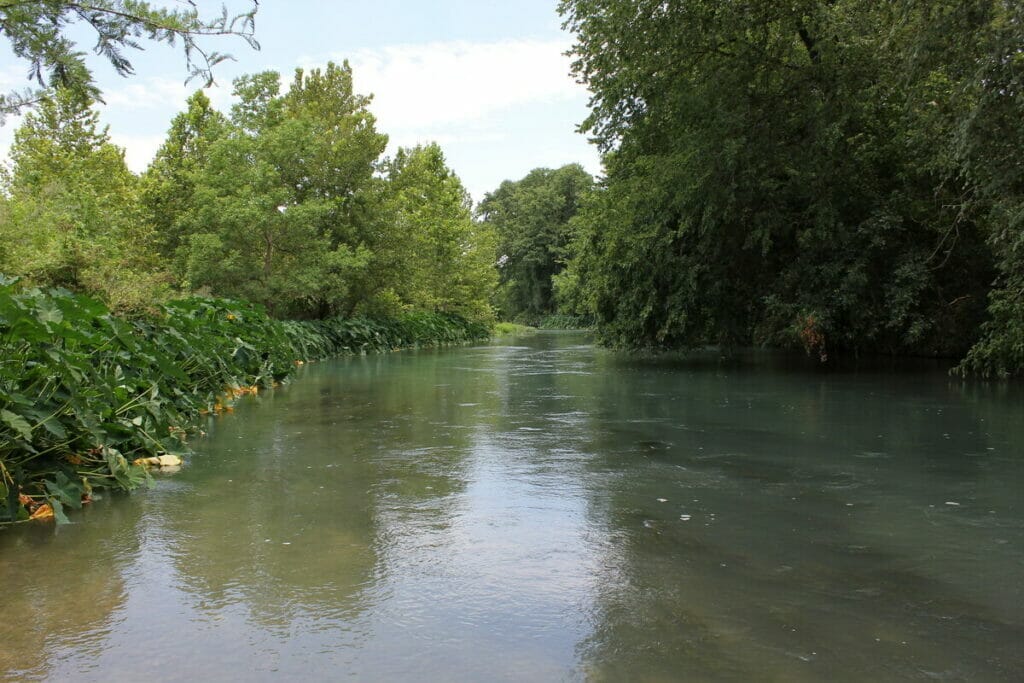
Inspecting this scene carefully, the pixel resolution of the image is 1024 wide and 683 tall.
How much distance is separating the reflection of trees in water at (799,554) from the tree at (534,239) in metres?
56.5

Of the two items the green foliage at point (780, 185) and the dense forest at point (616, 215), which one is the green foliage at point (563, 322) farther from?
the green foliage at point (780, 185)

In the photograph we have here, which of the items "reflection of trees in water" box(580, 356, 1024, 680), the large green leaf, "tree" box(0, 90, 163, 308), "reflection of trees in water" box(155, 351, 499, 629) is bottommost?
"reflection of trees in water" box(580, 356, 1024, 680)

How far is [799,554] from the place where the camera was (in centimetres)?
432

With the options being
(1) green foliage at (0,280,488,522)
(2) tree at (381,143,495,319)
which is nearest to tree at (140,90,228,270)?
(2) tree at (381,143,495,319)

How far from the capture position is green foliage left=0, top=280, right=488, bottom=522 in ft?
16.6

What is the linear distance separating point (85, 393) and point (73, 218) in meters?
10.7

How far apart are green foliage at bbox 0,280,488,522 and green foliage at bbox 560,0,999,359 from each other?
32.6ft

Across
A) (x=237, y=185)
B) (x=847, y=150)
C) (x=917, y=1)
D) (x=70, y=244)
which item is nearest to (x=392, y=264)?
(x=237, y=185)

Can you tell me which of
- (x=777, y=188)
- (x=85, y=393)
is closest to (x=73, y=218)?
(x=85, y=393)

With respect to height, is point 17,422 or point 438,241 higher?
point 438,241

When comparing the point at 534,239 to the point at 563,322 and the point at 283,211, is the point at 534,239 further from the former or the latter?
the point at 283,211

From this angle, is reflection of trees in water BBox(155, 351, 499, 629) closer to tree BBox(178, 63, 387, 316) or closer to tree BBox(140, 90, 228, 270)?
tree BBox(178, 63, 387, 316)

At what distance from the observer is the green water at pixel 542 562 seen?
122 inches

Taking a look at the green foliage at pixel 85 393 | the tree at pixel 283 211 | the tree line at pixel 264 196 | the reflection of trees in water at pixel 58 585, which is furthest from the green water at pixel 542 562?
the tree at pixel 283 211
